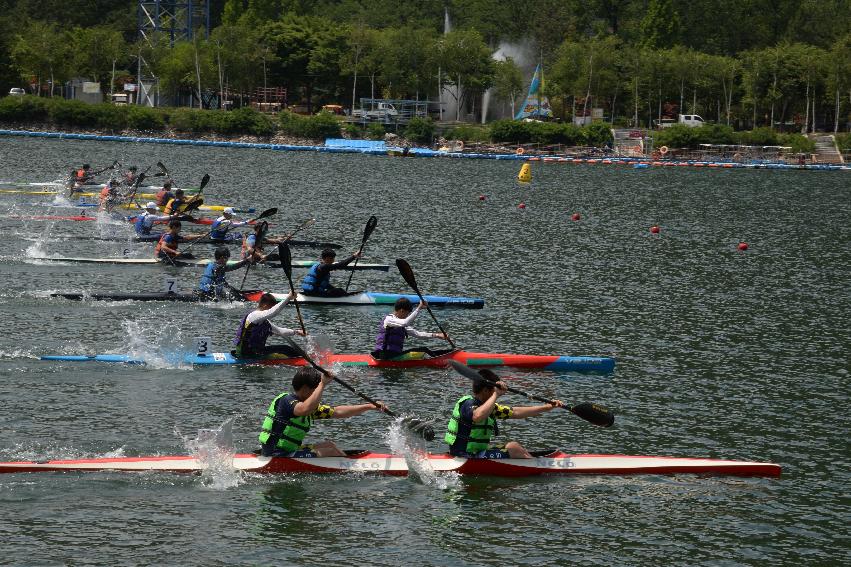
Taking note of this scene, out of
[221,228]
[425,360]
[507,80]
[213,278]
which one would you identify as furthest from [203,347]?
[507,80]

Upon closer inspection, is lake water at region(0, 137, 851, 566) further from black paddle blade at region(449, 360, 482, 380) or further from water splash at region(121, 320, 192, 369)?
black paddle blade at region(449, 360, 482, 380)

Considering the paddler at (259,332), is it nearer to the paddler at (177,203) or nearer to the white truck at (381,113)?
the paddler at (177,203)

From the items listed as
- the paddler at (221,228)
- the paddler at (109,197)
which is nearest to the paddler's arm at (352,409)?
the paddler at (221,228)

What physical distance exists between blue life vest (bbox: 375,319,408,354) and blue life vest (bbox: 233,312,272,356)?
250cm

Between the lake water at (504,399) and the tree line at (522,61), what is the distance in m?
77.5

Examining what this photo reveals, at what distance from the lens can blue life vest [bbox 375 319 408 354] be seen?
2702cm

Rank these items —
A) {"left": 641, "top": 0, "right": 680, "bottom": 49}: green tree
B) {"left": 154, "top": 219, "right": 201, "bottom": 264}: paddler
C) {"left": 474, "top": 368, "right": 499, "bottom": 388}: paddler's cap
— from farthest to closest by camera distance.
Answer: {"left": 641, "top": 0, "right": 680, "bottom": 49}: green tree < {"left": 154, "top": 219, "right": 201, "bottom": 264}: paddler < {"left": 474, "top": 368, "right": 499, "bottom": 388}: paddler's cap

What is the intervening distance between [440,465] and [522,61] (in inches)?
5432

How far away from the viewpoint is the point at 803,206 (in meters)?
74.1

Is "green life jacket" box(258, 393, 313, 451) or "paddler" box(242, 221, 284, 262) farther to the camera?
"paddler" box(242, 221, 284, 262)

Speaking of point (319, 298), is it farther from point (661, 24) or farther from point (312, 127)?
point (661, 24)

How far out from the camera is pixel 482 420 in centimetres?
1956

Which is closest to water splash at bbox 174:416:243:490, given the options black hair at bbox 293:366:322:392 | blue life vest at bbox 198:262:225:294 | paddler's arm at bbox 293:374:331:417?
paddler's arm at bbox 293:374:331:417

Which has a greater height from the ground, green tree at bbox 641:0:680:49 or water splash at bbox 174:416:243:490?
green tree at bbox 641:0:680:49
